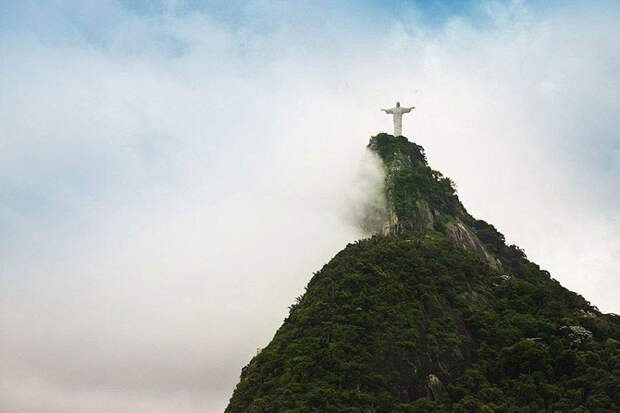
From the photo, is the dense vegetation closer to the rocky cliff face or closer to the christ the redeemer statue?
the rocky cliff face

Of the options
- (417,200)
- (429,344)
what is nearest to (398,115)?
(417,200)

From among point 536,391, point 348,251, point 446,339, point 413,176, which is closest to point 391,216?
point 413,176

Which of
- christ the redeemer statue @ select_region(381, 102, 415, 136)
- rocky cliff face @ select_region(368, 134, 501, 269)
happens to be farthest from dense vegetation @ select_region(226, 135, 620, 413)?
christ the redeemer statue @ select_region(381, 102, 415, 136)

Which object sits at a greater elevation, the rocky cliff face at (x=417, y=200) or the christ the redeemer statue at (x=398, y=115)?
the christ the redeemer statue at (x=398, y=115)

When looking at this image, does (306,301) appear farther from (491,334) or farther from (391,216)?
(391,216)

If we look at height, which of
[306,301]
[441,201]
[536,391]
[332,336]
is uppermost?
[441,201]

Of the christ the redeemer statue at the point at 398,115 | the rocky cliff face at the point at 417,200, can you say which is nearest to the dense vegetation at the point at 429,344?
the rocky cliff face at the point at 417,200

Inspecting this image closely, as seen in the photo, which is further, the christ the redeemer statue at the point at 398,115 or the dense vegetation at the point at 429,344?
the christ the redeemer statue at the point at 398,115

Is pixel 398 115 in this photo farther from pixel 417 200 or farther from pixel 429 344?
pixel 429 344

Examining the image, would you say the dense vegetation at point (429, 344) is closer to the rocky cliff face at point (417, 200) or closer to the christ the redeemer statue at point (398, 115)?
the rocky cliff face at point (417, 200)
